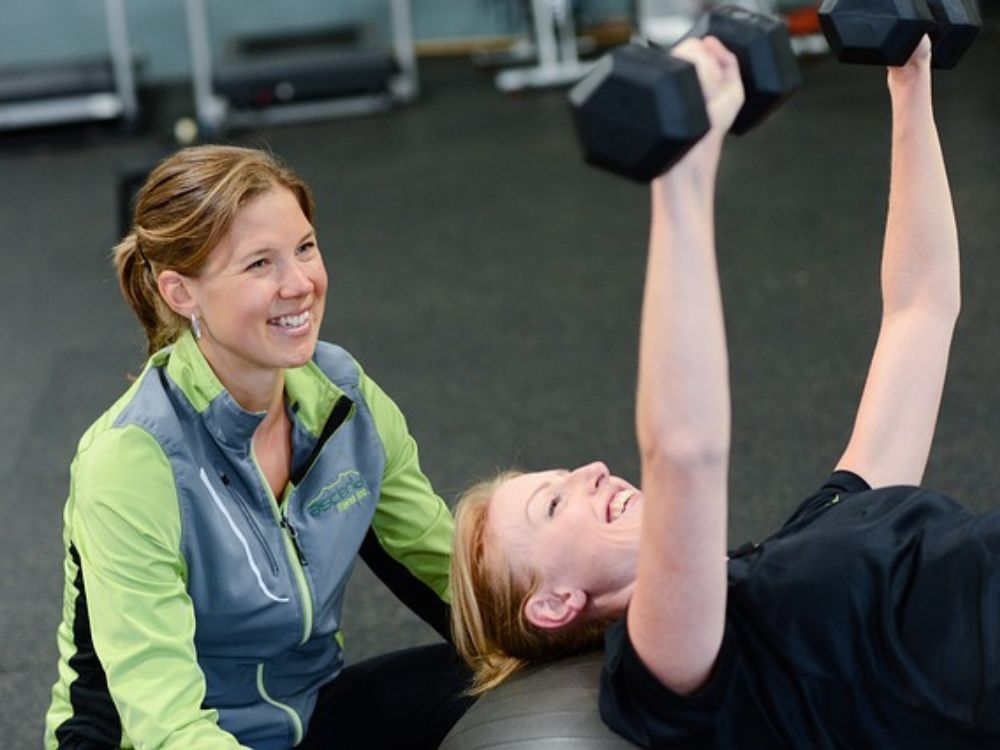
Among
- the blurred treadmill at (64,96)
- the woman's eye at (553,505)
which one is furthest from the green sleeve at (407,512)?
the blurred treadmill at (64,96)

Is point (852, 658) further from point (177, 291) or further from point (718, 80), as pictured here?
point (177, 291)

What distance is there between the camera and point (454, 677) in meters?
2.18

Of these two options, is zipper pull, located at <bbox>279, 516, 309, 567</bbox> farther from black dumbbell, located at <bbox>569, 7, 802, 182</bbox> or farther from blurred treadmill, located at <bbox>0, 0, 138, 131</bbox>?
blurred treadmill, located at <bbox>0, 0, 138, 131</bbox>

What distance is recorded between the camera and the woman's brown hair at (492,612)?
1.85 metres

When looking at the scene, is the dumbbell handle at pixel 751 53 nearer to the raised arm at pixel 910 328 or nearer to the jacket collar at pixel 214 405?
the raised arm at pixel 910 328

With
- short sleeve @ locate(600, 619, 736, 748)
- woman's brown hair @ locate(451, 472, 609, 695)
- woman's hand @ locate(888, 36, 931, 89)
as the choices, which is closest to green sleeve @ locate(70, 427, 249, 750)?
woman's brown hair @ locate(451, 472, 609, 695)

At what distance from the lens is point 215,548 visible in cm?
187

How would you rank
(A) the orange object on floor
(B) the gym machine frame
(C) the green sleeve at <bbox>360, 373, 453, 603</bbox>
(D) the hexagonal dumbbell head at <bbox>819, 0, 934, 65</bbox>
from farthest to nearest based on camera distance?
(A) the orange object on floor < (B) the gym machine frame < (C) the green sleeve at <bbox>360, 373, 453, 603</bbox> < (D) the hexagonal dumbbell head at <bbox>819, 0, 934, 65</bbox>

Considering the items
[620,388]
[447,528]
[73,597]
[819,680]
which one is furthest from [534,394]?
[819,680]

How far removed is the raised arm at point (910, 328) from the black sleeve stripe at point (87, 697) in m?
0.90

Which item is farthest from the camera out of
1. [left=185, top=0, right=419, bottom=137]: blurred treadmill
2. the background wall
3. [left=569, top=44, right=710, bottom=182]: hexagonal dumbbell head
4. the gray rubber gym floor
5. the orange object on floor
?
the background wall

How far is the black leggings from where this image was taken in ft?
6.93

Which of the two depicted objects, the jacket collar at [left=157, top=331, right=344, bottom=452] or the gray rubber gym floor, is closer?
the jacket collar at [left=157, top=331, right=344, bottom=452]

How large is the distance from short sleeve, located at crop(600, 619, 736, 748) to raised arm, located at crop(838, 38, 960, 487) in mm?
384
